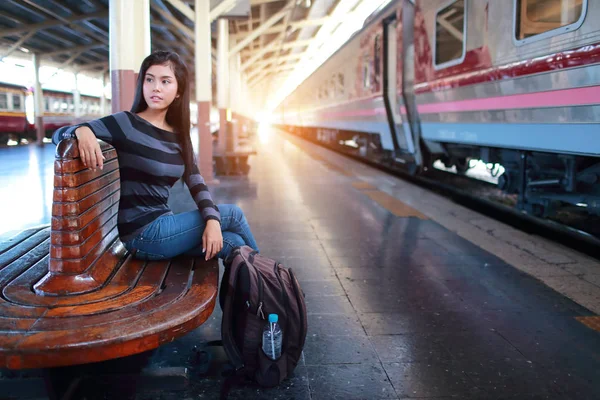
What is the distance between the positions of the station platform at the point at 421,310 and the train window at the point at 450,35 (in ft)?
6.78

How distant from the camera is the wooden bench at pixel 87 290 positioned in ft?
5.68

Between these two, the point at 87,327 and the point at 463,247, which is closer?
the point at 87,327

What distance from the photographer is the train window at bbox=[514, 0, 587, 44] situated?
4.56 metres

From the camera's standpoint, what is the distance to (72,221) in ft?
6.82

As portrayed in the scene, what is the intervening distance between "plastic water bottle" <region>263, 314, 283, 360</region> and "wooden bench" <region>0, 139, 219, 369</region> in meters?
0.33

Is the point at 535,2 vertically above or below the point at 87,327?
above

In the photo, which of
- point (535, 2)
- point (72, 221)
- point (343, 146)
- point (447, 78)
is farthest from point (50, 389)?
point (343, 146)

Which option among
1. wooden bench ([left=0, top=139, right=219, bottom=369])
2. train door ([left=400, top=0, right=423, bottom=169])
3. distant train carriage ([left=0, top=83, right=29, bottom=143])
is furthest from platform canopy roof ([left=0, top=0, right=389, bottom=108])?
wooden bench ([left=0, top=139, right=219, bottom=369])

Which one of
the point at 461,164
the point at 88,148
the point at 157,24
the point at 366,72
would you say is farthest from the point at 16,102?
the point at 88,148

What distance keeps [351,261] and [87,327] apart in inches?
121

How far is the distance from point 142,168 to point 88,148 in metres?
0.44

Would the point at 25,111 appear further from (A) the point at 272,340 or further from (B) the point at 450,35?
(A) the point at 272,340

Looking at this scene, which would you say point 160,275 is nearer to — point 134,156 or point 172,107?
point 134,156

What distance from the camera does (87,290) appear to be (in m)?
2.14
